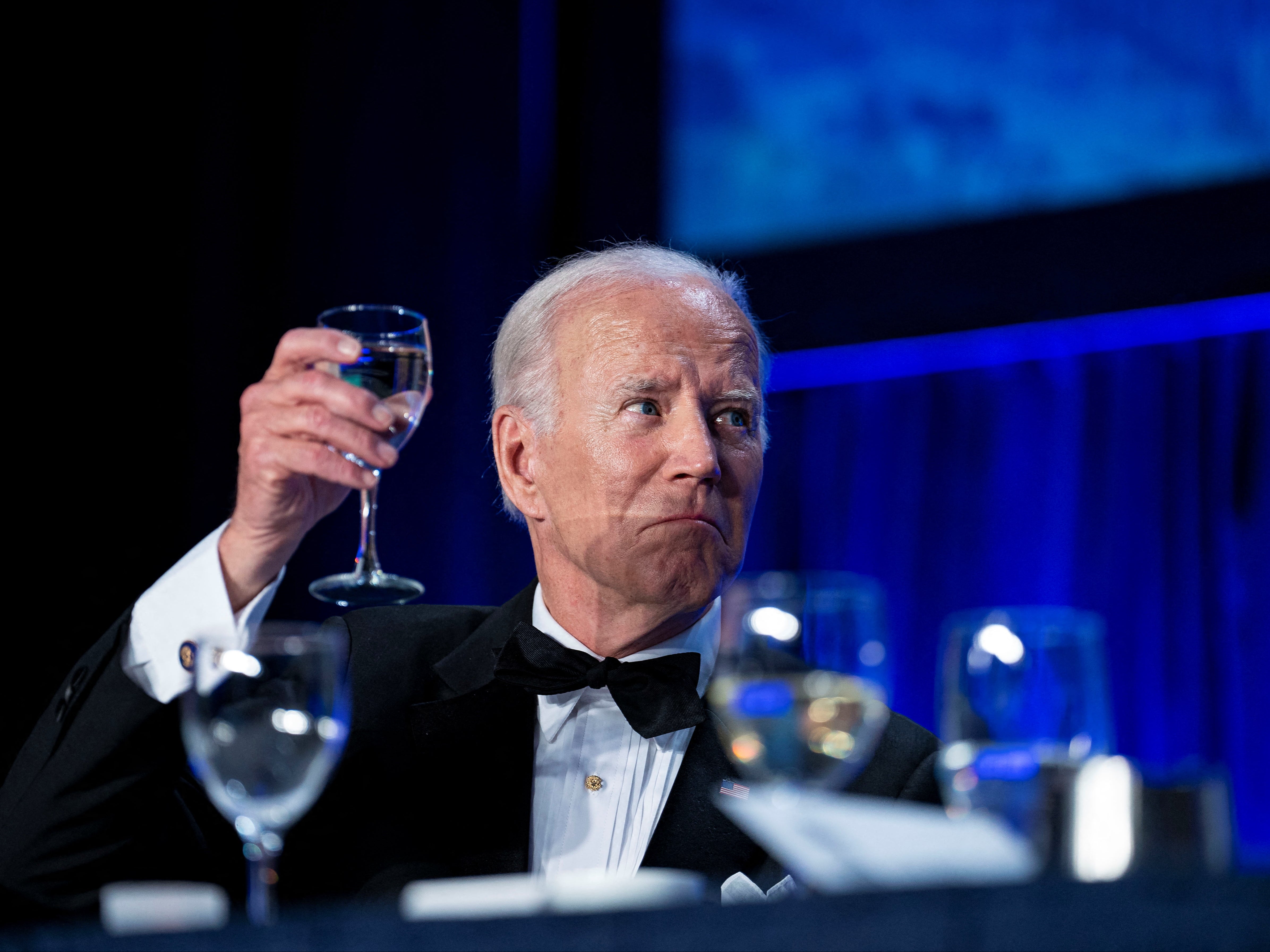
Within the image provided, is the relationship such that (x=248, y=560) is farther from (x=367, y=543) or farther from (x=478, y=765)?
(x=478, y=765)

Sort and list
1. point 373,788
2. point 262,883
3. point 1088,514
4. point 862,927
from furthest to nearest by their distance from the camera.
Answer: point 1088,514
point 373,788
point 262,883
point 862,927

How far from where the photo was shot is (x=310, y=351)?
1.68 meters

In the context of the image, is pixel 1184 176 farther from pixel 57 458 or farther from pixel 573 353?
pixel 57 458

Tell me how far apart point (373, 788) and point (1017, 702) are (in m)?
1.24

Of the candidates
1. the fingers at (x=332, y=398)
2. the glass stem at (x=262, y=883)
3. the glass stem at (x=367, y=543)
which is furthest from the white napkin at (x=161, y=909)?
the glass stem at (x=367, y=543)

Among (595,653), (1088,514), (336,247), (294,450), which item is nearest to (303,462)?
(294,450)

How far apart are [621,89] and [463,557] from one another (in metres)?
1.61

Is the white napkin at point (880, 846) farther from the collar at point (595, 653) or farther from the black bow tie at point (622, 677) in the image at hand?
the collar at point (595, 653)

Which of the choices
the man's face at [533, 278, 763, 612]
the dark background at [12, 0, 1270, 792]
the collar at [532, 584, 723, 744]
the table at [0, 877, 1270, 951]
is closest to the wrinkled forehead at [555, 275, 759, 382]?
the man's face at [533, 278, 763, 612]

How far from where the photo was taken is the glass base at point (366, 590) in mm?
1784

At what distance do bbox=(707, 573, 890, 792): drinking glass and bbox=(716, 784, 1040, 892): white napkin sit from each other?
9cm

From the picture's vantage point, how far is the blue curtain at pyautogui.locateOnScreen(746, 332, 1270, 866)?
3.53 m

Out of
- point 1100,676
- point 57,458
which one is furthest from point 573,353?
point 57,458

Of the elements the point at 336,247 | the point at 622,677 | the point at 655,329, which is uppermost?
the point at 336,247
